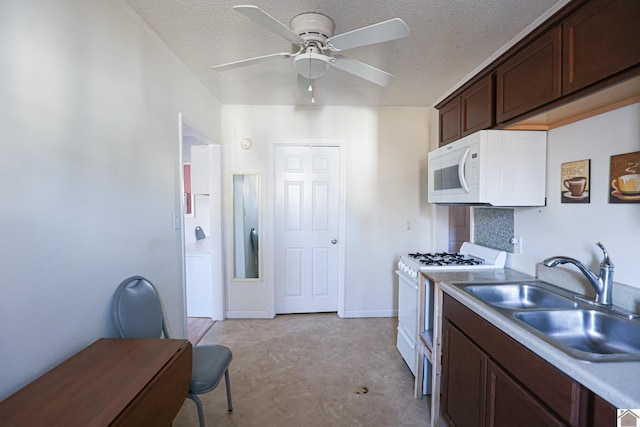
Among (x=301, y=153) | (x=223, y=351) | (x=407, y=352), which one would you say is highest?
(x=301, y=153)

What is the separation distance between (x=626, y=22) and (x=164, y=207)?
258 centimetres

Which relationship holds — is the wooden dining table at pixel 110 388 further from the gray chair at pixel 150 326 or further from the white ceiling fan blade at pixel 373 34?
the white ceiling fan blade at pixel 373 34

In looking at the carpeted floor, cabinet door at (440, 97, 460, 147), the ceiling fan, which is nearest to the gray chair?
the carpeted floor

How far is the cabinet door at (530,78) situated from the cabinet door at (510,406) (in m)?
1.32

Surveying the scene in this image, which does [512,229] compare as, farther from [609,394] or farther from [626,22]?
[609,394]

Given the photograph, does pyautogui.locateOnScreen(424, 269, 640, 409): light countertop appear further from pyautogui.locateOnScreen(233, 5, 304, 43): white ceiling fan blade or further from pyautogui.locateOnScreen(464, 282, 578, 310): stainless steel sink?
pyautogui.locateOnScreen(233, 5, 304, 43): white ceiling fan blade

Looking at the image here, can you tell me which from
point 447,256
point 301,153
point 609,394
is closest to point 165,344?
point 609,394

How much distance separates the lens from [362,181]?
11.1ft

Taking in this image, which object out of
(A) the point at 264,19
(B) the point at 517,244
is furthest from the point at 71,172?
(B) the point at 517,244

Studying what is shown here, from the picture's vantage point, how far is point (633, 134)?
127 cm

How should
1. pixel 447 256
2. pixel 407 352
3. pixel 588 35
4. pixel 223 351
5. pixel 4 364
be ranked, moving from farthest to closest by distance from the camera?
pixel 447 256 → pixel 407 352 → pixel 223 351 → pixel 588 35 → pixel 4 364

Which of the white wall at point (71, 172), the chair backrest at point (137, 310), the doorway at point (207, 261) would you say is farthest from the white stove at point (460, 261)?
the doorway at point (207, 261)

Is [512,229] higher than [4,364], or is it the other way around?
[512,229]

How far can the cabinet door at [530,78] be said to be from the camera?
1352 millimetres
